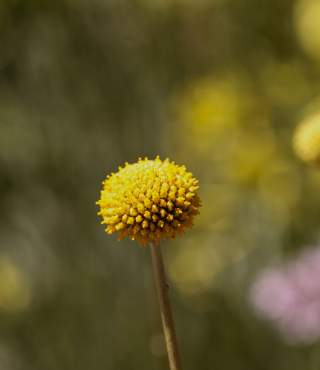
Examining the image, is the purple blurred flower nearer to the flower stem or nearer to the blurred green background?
the blurred green background

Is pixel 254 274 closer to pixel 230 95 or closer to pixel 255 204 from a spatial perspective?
pixel 255 204

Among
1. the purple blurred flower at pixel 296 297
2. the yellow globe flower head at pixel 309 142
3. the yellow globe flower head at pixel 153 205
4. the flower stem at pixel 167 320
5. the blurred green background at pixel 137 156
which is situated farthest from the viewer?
the blurred green background at pixel 137 156

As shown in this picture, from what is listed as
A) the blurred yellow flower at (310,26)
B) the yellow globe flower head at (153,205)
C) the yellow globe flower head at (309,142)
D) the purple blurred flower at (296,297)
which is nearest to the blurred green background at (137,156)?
the blurred yellow flower at (310,26)

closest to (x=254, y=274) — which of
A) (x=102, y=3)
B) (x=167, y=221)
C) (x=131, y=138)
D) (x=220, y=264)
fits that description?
(x=220, y=264)

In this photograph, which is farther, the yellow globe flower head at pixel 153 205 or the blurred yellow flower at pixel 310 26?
the blurred yellow flower at pixel 310 26

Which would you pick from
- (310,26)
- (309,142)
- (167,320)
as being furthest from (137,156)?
(167,320)

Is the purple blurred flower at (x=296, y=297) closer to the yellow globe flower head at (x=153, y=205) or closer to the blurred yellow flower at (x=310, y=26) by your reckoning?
the blurred yellow flower at (x=310, y=26)
